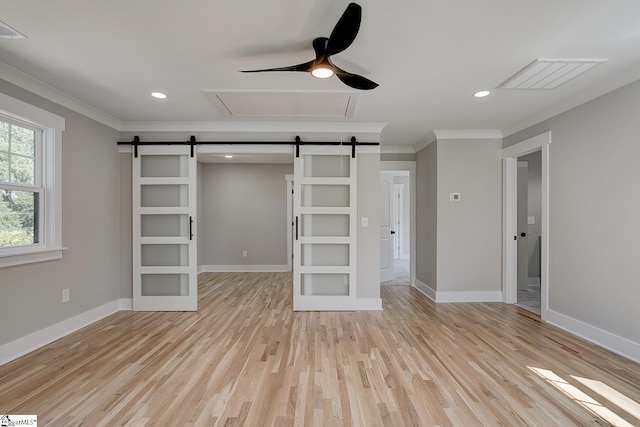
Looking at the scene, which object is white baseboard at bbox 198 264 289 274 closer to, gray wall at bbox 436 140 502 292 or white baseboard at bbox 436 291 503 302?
white baseboard at bbox 436 291 503 302

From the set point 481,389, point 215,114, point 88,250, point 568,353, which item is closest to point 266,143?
point 215,114

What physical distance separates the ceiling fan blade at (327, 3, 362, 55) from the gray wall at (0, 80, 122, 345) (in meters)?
2.83

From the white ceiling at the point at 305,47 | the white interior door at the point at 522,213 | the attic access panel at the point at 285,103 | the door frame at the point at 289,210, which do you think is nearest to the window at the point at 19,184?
the white ceiling at the point at 305,47

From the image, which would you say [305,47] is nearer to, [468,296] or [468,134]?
[468,134]

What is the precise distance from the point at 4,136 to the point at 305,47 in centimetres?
273

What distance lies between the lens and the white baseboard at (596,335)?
8.57ft

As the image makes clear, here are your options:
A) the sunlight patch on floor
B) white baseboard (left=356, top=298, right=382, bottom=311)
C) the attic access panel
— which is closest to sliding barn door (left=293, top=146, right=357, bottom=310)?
A: white baseboard (left=356, top=298, right=382, bottom=311)

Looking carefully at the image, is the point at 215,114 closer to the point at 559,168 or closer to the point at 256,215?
the point at 256,215

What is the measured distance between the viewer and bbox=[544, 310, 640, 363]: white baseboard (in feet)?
8.57

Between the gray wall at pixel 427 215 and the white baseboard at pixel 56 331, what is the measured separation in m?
4.25

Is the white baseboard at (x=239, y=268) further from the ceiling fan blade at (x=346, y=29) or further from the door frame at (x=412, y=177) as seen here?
the ceiling fan blade at (x=346, y=29)

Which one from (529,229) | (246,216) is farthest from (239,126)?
(529,229)

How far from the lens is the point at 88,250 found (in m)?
3.52

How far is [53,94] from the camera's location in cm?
302
